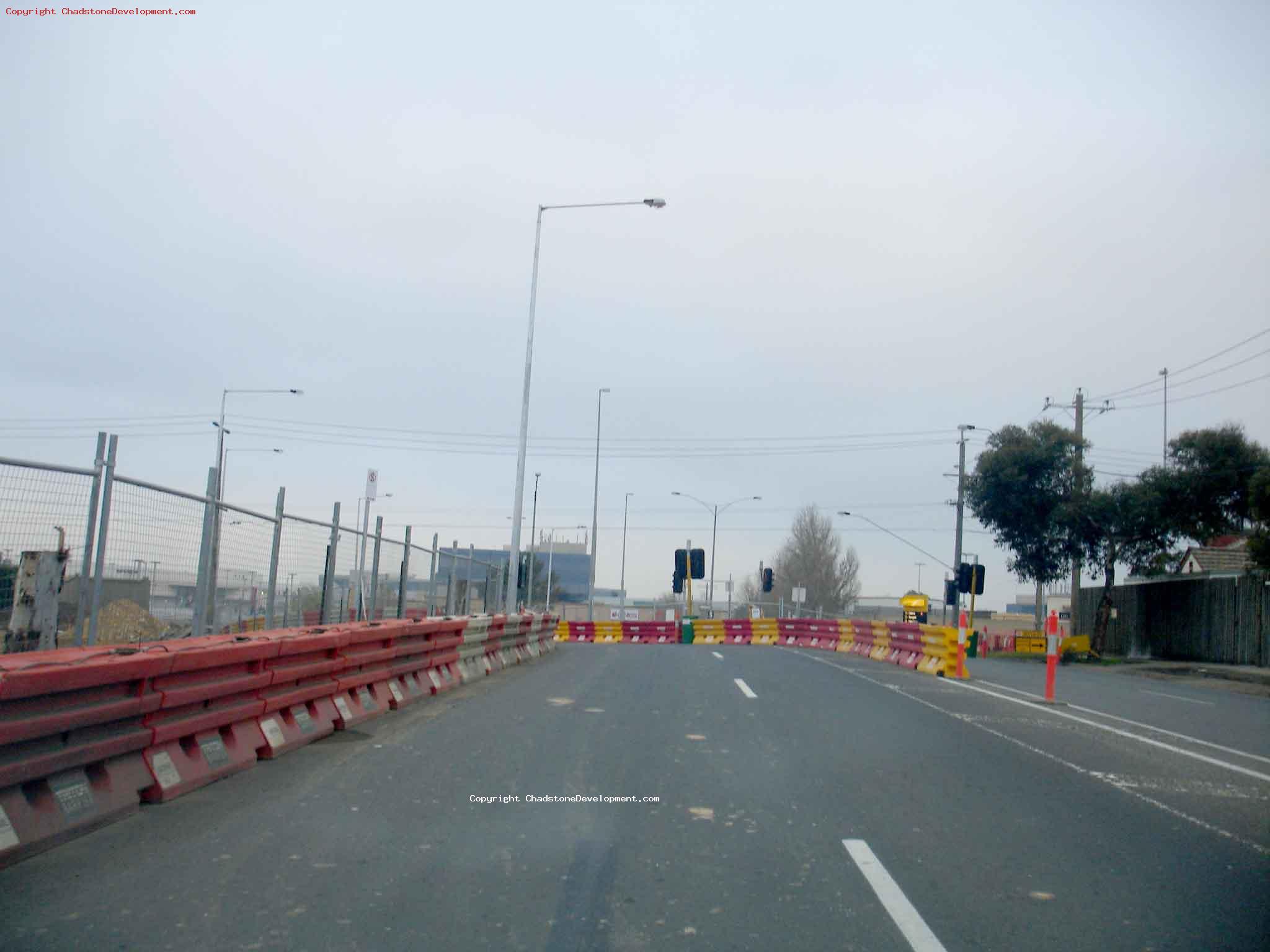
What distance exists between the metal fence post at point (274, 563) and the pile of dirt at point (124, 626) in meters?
2.00

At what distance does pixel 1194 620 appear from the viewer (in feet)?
111

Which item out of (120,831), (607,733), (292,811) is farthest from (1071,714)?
(120,831)

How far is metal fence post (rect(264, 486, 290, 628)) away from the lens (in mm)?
11508

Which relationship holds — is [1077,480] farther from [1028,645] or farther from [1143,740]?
[1143,740]

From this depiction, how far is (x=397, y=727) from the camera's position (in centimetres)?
1029

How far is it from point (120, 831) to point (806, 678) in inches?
516

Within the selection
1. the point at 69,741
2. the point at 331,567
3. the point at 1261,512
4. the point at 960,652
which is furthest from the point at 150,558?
the point at 1261,512

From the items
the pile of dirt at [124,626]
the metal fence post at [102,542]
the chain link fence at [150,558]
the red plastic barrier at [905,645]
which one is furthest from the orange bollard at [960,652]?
the metal fence post at [102,542]

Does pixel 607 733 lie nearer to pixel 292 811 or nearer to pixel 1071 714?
pixel 292 811

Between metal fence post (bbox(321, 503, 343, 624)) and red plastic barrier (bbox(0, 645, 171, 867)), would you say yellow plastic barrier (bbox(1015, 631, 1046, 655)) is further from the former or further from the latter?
red plastic barrier (bbox(0, 645, 171, 867))

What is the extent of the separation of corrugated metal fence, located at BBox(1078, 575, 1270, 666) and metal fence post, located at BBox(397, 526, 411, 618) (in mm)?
24528

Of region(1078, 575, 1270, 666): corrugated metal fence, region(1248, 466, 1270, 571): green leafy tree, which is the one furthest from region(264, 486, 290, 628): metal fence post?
region(1078, 575, 1270, 666): corrugated metal fence

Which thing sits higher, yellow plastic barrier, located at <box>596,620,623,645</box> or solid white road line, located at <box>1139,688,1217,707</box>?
solid white road line, located at <box>1139,688,1217,707</box>

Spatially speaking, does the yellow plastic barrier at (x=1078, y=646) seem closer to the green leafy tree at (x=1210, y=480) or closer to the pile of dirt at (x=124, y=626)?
the green leafy tree at (x=1210, y=480)
